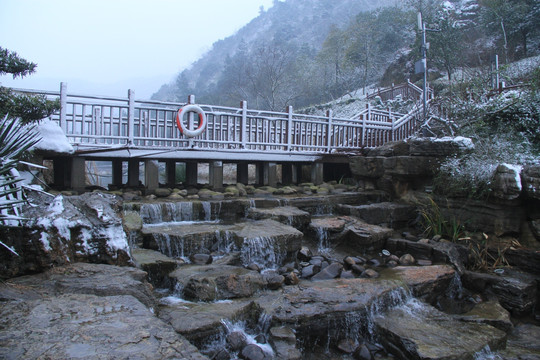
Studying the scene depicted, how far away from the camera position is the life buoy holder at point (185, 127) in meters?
8.61

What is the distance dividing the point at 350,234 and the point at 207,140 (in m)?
4.31

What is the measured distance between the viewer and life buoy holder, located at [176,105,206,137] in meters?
8.61

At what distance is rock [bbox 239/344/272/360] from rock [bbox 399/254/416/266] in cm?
364

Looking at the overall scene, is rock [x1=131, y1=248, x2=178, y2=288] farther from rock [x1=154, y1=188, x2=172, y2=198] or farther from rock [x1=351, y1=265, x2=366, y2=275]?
rock [x1=154, y1=188, x2=172, y2=198]

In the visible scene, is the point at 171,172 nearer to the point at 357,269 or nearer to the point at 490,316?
the point at 357,269

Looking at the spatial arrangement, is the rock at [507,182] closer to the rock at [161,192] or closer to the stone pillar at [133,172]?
the rock at [161,192]

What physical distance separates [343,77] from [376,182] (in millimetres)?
26269

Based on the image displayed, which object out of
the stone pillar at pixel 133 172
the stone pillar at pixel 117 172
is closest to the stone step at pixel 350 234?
the stone pillar at pixel 133 172

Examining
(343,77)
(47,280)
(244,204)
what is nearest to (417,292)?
(244,204)

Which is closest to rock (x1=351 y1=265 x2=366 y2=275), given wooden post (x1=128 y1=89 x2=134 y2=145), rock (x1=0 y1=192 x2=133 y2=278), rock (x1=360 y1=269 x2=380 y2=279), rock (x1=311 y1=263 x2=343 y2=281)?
rock (x1=360 y1=269 x2=380 y2=279)

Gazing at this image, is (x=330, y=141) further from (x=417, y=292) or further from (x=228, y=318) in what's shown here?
(x=228, y=318)

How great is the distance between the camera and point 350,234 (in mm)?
7070

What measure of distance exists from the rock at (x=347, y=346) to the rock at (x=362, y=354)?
0.06m

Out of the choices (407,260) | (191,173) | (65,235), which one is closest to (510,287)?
(407,260)
